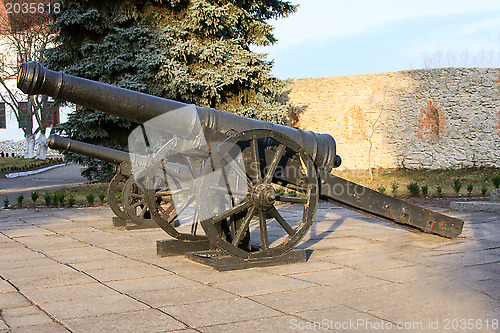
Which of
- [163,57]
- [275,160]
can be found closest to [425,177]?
[163,57]

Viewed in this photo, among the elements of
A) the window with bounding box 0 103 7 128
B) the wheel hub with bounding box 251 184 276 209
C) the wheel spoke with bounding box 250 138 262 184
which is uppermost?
the window with bounding box 0 103 7 128

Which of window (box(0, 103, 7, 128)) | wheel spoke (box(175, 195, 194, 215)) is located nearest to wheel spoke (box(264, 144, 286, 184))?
wheel spoke (box(175, 195, 194, 215))

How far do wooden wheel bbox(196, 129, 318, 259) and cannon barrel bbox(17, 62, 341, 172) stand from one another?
250 mm

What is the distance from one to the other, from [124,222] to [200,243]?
8.76 feet

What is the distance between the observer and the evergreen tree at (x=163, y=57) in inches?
587

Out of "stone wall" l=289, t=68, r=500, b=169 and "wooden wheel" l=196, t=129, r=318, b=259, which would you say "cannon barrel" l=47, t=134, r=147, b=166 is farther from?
"stone wall" l=289, t=68, r=500, b=169

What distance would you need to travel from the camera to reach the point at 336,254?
18.4 ft

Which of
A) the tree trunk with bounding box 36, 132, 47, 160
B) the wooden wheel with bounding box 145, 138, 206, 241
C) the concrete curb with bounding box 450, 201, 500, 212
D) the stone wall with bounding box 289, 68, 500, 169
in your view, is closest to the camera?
the wooden wheel with bounding box 145, 138, 206, 241

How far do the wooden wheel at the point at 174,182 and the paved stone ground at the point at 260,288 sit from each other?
1.35 feet

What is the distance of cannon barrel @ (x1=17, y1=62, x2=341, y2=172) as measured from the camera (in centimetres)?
397

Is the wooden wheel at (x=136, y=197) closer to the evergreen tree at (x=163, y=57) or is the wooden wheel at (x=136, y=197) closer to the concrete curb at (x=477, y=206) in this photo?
the concrete curb at (x=477, y=206)

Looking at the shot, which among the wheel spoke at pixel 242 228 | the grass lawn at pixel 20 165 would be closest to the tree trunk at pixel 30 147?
the grass lawn at pixel 20 165

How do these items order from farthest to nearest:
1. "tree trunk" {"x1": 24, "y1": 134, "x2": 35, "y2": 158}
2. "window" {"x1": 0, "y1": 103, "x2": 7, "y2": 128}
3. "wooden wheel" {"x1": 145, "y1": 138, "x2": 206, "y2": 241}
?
1. "window" {"x1": 0, "y1": 103, "x2": 7, "y2": 128}
2. "tree trunk" {"x1": 24, "y1": 134, "x2": 35, "y2": 158}
3. "wooden wheel" {"x1": 145, "y1": 138, "x2": 206, "y2": 241}

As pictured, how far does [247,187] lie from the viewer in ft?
15.8
